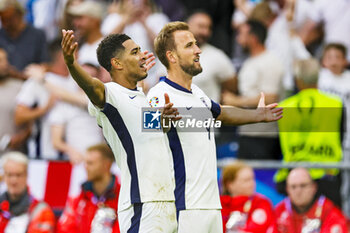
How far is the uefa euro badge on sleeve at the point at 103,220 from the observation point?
28.4ft

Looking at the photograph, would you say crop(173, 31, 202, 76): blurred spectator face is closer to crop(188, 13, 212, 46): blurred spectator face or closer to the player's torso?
the player's torso

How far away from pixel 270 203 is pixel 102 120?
10.5ft

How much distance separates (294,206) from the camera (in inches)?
347

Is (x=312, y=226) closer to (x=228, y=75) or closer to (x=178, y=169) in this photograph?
(x=228, y=75)

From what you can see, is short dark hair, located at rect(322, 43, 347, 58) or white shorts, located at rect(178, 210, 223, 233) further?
short dark hair, located at rect(322, 43, 347, 58)

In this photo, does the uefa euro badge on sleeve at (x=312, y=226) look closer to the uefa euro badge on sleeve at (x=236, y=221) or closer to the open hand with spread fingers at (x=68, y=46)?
the uefa euro badge on sleeve at (x=236, y=221)

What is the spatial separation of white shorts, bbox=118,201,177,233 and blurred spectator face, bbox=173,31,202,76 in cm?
110

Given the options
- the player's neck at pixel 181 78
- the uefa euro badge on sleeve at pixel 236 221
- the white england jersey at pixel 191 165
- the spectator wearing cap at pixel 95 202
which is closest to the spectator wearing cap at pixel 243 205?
the uefa euro badge on sleeve at pixel 236 221

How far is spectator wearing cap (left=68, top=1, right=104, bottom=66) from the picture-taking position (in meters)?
9.81

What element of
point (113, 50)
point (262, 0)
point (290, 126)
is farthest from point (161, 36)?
point (262, 0)

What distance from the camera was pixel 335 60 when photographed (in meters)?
10.1

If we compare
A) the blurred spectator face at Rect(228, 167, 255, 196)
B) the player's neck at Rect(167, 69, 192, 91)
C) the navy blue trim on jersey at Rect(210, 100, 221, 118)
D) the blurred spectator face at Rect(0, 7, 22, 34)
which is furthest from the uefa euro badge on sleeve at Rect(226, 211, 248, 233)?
the blurred spectator face at Rect(0, 7, 22, 34)

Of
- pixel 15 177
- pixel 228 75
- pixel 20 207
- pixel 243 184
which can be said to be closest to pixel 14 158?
pixel 15 177

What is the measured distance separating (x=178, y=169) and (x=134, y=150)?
0.43m
